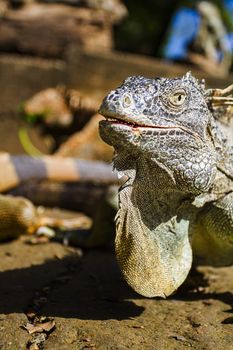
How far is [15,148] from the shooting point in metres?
9.53

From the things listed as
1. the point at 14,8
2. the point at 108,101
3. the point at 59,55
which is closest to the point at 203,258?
the point at 108,101

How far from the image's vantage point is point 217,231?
135 inches

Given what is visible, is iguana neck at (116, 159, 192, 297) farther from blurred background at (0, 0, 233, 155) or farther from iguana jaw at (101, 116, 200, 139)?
blurred background at (0, 0, 233, 155)

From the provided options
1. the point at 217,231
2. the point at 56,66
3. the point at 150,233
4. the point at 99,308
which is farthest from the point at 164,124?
the point at 56,66

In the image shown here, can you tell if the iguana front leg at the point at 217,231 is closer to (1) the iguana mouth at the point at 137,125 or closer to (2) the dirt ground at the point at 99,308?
(2) the dirt ground at the point at 99,308

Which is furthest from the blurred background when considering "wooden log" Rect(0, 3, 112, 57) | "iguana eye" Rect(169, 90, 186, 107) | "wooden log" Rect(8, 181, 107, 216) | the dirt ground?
"iguana eye" Rect(169, 90, 186, 107)

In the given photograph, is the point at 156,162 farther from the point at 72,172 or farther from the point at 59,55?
the point at 59,55

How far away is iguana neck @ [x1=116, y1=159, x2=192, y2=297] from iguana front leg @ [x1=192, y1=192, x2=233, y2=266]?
0.26m

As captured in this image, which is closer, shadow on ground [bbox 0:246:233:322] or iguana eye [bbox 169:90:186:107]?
iguana eye [bbox 169:90:186:107]

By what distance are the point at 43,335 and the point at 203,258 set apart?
1365 millimetres

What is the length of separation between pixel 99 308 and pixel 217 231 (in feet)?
2.76

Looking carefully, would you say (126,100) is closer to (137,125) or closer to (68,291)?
(137,125)

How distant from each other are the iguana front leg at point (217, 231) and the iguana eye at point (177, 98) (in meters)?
0.71

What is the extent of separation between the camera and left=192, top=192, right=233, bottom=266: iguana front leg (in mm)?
3380
